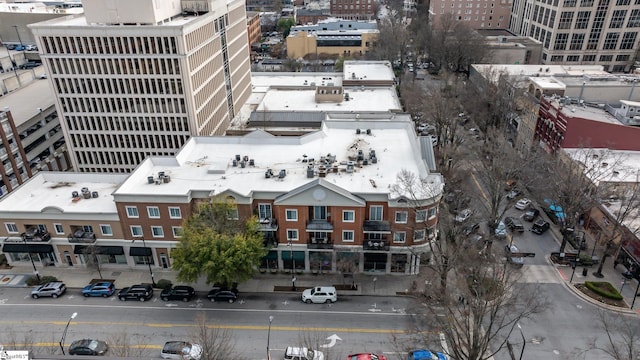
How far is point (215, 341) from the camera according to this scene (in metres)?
43.5

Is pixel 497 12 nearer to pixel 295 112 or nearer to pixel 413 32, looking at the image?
pixel 413 32

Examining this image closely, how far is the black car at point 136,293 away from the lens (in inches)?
1953

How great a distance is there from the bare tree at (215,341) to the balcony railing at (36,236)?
22.9 m

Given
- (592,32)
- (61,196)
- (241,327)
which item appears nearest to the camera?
(241,327)

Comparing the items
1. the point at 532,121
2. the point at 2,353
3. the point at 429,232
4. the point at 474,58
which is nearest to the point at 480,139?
the point at 532,121

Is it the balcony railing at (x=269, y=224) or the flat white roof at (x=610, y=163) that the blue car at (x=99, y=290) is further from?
the flat white roof at (x=610, y=163)

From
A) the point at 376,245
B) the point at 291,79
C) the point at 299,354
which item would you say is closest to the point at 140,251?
the point at 299,354

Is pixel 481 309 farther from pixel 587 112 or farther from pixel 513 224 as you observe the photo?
pixel 587 112

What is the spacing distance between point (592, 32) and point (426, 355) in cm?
11567

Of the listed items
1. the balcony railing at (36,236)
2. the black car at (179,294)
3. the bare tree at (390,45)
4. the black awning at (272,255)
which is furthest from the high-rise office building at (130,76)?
the bare tree at (390,45)

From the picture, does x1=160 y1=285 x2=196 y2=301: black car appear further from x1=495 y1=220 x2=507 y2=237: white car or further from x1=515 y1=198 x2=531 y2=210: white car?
x1=515 y1=198 x2=531 y2=210: white car

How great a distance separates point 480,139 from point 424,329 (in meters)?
57.9

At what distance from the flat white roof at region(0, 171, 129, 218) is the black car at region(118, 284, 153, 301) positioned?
9659 millimetres

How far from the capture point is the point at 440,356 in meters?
41.0
